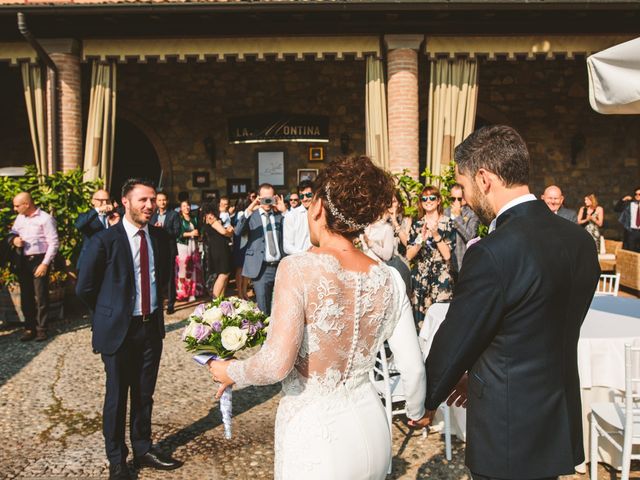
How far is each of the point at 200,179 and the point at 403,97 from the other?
543 centimetres

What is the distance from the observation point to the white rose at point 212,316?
7.84 feet

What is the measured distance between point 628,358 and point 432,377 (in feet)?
5.47

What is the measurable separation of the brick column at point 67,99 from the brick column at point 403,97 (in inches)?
208

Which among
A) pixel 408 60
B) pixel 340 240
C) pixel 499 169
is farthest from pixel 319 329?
pixel 408 60

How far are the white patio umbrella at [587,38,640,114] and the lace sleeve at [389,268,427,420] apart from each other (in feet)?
6.22

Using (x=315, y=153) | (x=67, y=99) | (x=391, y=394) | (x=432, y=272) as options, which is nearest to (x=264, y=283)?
(x=432, y=272)

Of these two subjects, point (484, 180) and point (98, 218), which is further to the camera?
point (98, 218)

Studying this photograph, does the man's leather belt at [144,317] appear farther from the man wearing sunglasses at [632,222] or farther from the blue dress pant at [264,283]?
the man wearing sunglasses at [632,222]

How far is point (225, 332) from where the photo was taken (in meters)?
2.30

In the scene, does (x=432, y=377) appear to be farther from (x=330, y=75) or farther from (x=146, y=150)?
(x=146, y=150)

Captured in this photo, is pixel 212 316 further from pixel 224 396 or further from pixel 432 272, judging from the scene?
pixel 432 272

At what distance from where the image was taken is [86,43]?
9172 millimetres

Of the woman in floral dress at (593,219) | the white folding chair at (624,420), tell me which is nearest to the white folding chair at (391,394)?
the white folding chair at (624,420)

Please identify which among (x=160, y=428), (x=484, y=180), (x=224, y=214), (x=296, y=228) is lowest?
(x=160, y=428)
